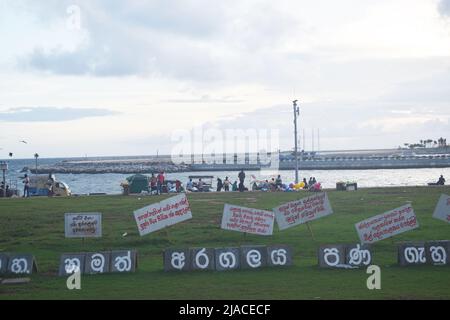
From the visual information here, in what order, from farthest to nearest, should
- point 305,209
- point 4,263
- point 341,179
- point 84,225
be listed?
1. point 341,179
2. point 305,209
3. point 84,225
4. point 4,263

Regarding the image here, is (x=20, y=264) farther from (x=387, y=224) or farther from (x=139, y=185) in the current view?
(x=139, y=185)

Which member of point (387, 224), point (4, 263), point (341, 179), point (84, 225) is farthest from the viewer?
point (341, 179)

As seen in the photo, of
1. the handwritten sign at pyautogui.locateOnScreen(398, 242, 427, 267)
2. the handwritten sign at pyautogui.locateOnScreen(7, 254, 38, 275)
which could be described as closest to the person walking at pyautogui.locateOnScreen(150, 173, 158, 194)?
the handwritten sign at pyautogui.locateOnScreen(7, 254, 38, 275)

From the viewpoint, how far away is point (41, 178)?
2574 inches

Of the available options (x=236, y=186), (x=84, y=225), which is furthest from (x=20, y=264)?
(x=236, y=186)

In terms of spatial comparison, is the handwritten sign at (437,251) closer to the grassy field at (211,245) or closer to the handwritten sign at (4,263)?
the grassy field at (211,245)

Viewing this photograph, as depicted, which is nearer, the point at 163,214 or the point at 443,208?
the point at 443,208

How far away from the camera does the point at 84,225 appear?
2322cm

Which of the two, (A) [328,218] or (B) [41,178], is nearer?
(A) [328,218]

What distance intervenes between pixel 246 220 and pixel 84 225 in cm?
520
